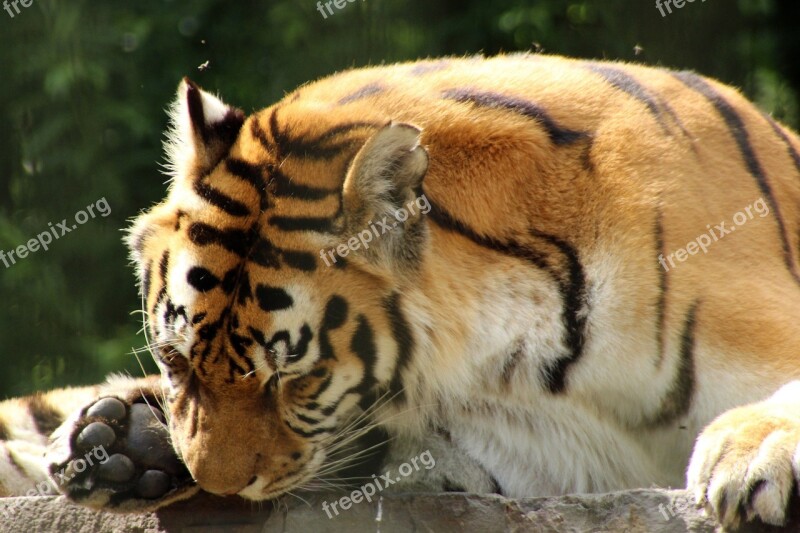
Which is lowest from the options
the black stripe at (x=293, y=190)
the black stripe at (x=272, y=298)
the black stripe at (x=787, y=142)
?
the black stripe at (x=787, y=142)

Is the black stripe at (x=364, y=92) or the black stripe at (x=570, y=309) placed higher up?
the black stripe at (x=364, y=92)

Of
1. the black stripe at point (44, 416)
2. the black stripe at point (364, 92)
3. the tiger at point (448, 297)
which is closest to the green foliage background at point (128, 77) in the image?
the black stripe at point (44, 416)

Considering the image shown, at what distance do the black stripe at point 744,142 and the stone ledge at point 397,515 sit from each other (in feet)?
2.39

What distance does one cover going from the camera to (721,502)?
1.82 metres

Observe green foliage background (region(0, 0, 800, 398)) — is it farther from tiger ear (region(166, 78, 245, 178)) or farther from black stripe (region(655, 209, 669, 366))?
black stripe (region(655, 209, 669, 366))

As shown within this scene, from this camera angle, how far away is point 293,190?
84.4 inches

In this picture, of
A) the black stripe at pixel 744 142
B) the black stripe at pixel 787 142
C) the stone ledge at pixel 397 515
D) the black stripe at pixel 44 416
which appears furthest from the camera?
the black stripe at pixel 44 416

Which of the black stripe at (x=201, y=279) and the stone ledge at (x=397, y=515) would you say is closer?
the stone ledge at (x=397, y=515)

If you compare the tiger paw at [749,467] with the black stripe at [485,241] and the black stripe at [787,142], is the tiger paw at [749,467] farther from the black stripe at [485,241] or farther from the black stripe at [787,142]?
the black stripe at [787,142]

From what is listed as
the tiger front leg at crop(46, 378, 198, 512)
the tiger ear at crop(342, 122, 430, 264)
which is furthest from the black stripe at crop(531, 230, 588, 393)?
the tiger front leg at crop(46, 378, 198, 512)

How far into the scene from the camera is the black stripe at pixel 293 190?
213 cm

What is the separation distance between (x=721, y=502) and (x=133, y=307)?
3.40m

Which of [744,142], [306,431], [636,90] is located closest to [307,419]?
[306,431]

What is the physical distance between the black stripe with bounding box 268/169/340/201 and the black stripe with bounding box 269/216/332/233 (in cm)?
4
